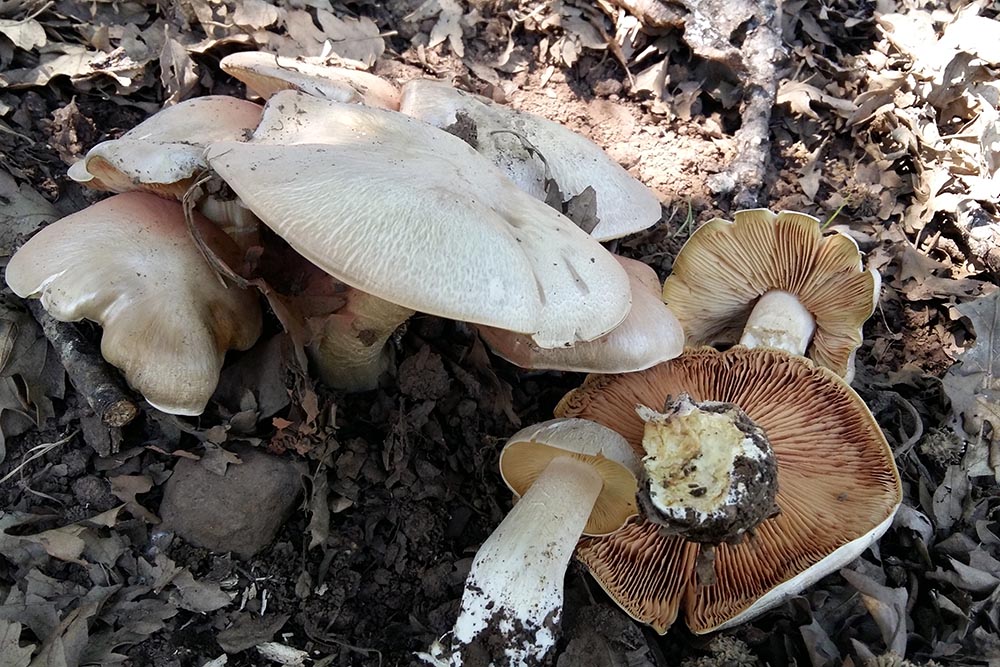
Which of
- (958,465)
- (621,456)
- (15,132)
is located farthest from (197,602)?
(958,465)

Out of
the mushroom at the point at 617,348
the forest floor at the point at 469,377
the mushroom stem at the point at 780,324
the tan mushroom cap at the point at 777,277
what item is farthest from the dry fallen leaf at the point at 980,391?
the mushroom at the point at 617,348

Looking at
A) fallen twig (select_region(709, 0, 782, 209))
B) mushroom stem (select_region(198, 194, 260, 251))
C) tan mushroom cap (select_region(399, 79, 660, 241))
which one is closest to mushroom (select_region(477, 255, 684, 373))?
tan mushroom cap (select_region(399, 79, 660, 241))

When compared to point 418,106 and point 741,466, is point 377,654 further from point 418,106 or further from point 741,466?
point 418,106

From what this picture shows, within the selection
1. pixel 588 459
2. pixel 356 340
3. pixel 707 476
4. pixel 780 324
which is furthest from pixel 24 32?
pixel 780 324

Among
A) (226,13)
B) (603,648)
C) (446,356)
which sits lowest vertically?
(603,648)

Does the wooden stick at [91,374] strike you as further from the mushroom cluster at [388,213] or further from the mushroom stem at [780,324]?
the mushroom stem at [780,324]

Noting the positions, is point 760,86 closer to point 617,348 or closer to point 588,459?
point 617,348
